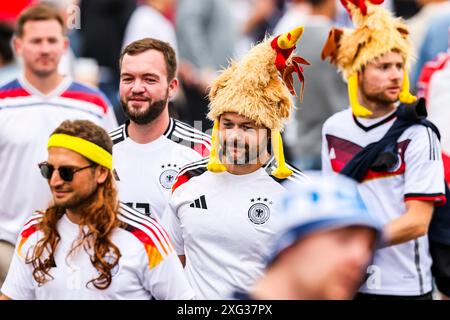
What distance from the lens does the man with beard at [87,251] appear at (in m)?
6.32

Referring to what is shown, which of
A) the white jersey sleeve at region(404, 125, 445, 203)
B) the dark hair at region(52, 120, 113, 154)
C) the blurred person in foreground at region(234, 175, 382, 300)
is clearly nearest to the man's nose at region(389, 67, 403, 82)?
the white jersey sleeve at region(404, 125, 445, 203)

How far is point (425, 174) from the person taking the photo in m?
7.30

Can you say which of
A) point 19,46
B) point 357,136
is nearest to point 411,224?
point 357,136

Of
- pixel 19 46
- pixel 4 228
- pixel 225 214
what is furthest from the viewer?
pixel 19 46

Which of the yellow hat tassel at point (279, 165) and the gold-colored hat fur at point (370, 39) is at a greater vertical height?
the gold-colored hat fur at point (370, 39)

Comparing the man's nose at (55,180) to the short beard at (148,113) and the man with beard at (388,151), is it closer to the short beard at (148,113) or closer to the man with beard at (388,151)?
the short beard at (148,113)

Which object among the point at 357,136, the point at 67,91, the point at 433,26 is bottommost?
the point at 357,136

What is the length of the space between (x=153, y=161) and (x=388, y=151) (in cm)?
146

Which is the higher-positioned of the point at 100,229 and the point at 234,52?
the point at 234,52

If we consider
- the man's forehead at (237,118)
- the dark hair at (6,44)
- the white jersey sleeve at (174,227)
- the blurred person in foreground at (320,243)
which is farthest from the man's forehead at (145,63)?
the blurred person in foreground at (320,243)

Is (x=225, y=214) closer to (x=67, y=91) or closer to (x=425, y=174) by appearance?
(x=425, y=174)

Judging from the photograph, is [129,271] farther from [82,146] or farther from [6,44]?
[6,44]

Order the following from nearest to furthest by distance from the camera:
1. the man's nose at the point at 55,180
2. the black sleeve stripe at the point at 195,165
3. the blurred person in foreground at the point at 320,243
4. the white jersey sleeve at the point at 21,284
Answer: the blurred person in foreground at the point at 320,243
the white jersey sleeve at the point at 21,284
the man's nose at the point at 55,180
the black sleeve stripe at the point at 195,165

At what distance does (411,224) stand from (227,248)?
118 cm
